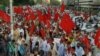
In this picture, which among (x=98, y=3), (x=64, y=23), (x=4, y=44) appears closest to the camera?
(x=64, y=23)

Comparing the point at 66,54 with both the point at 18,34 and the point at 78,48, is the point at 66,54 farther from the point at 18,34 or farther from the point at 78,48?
the point at 18,34

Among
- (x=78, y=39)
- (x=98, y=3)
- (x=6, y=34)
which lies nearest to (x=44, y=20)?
(x=6, y=34)

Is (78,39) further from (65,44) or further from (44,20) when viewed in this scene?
(44,20)

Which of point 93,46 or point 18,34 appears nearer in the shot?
point 93,46

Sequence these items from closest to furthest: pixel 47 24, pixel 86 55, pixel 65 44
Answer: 1. pixel 86 55
2. pixel 65 44
3. pixel 47 24

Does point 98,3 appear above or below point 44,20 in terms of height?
below

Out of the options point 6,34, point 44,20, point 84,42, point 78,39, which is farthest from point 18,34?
point 84,42

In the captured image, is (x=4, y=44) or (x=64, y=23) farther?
(x=4, y=44)

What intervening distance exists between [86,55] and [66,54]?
2.64ft

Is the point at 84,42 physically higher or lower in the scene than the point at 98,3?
higher

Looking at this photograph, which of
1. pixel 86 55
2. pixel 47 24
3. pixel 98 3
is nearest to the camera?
pixel 86 55

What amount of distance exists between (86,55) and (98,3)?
46.5 m

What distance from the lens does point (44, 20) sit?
2239cm

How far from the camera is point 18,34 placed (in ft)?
66.5
